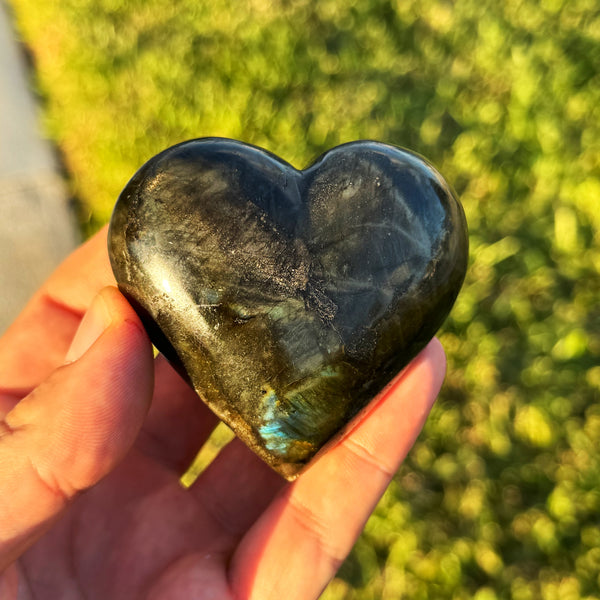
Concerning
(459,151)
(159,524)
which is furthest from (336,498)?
(459,151)

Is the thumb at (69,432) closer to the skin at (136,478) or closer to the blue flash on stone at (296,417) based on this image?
the skin at (136,478)

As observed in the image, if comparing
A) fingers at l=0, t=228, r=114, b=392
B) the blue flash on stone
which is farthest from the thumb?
fingers at l=0, t=228, r=114, b=392

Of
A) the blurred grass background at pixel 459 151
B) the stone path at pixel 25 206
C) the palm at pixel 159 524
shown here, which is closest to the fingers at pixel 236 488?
the palm at pixel 159 524

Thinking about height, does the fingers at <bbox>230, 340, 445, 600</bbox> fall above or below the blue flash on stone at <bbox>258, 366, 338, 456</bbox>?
below

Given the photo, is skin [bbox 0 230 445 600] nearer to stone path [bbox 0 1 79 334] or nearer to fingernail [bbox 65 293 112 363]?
fingernail [bbox 65 293 112 363]

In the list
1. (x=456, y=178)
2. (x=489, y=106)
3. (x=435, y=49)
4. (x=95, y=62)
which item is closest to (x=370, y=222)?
(x=456, y=178)

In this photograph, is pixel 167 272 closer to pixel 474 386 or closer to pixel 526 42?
pixel 474 386
